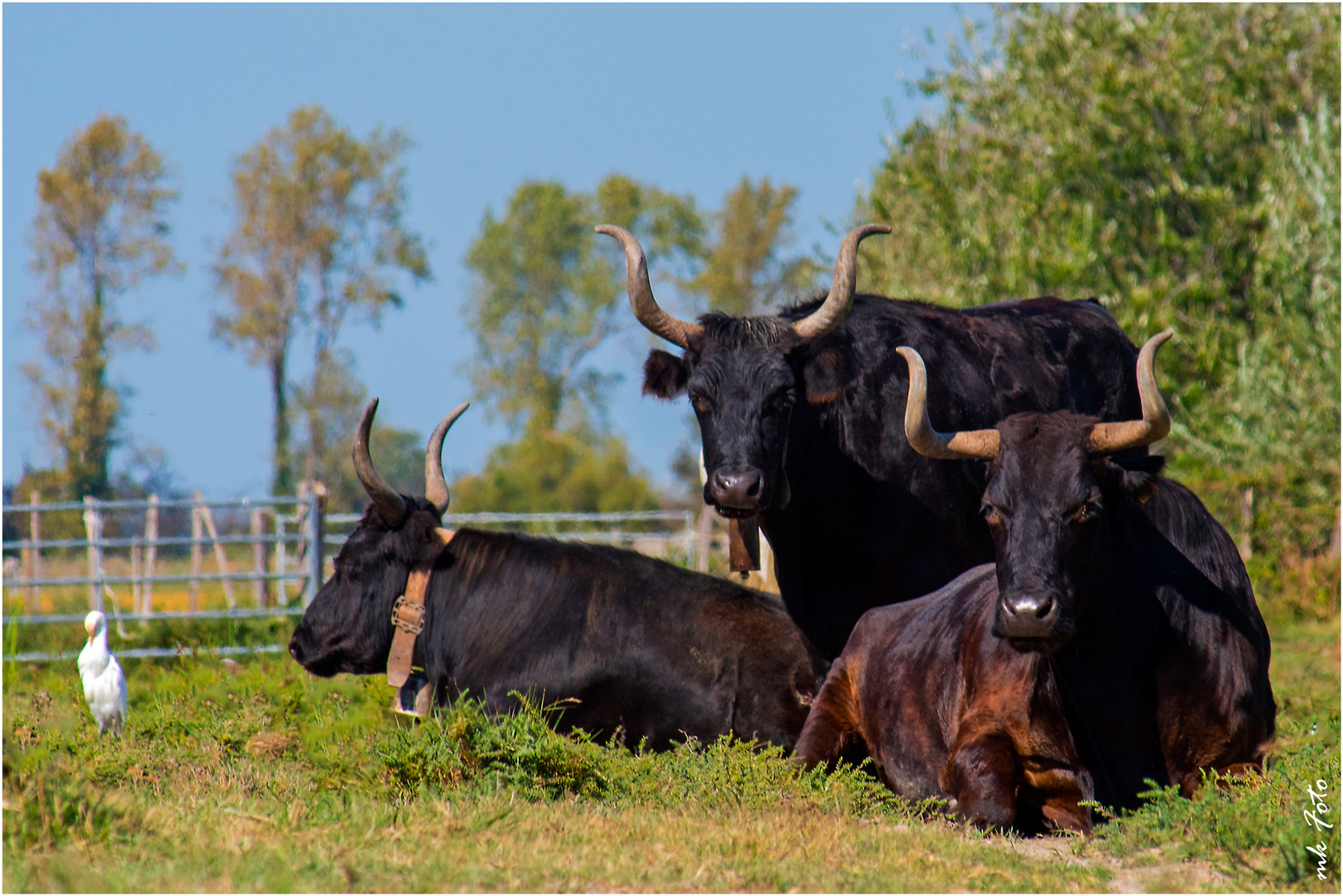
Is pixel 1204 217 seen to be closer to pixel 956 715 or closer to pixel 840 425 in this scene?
pixel 840 425

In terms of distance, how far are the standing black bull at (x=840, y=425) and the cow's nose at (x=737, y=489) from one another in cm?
8

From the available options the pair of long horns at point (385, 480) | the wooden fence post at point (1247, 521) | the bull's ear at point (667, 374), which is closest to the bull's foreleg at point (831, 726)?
the bull's ear at point (667, 374)

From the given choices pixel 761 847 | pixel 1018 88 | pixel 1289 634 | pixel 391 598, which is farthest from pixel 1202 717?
pixel 1018 88

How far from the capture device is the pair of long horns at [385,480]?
7.62m

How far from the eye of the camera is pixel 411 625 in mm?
7668

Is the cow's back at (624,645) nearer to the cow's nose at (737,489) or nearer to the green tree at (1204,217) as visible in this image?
the cow's nose at (737,489)

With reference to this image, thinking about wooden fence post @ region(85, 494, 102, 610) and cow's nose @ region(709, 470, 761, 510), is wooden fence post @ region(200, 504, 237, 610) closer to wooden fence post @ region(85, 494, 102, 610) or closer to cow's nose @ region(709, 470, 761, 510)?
wooden fence post @ region(85, 494, 102, 610)

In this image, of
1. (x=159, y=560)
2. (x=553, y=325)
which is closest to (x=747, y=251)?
(x=553, y=325)

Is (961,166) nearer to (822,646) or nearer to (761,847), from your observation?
(822,646)

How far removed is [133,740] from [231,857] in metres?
3.28

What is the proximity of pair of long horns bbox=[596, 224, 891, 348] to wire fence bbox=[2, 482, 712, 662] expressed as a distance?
1.58 m

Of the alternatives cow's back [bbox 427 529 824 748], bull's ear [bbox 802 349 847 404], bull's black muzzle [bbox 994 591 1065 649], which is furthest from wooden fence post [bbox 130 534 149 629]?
bull's black muzzle [bbox 994 591 1065 649]

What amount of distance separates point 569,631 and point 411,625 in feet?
3.23

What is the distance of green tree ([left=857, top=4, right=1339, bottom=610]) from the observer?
1731cm
